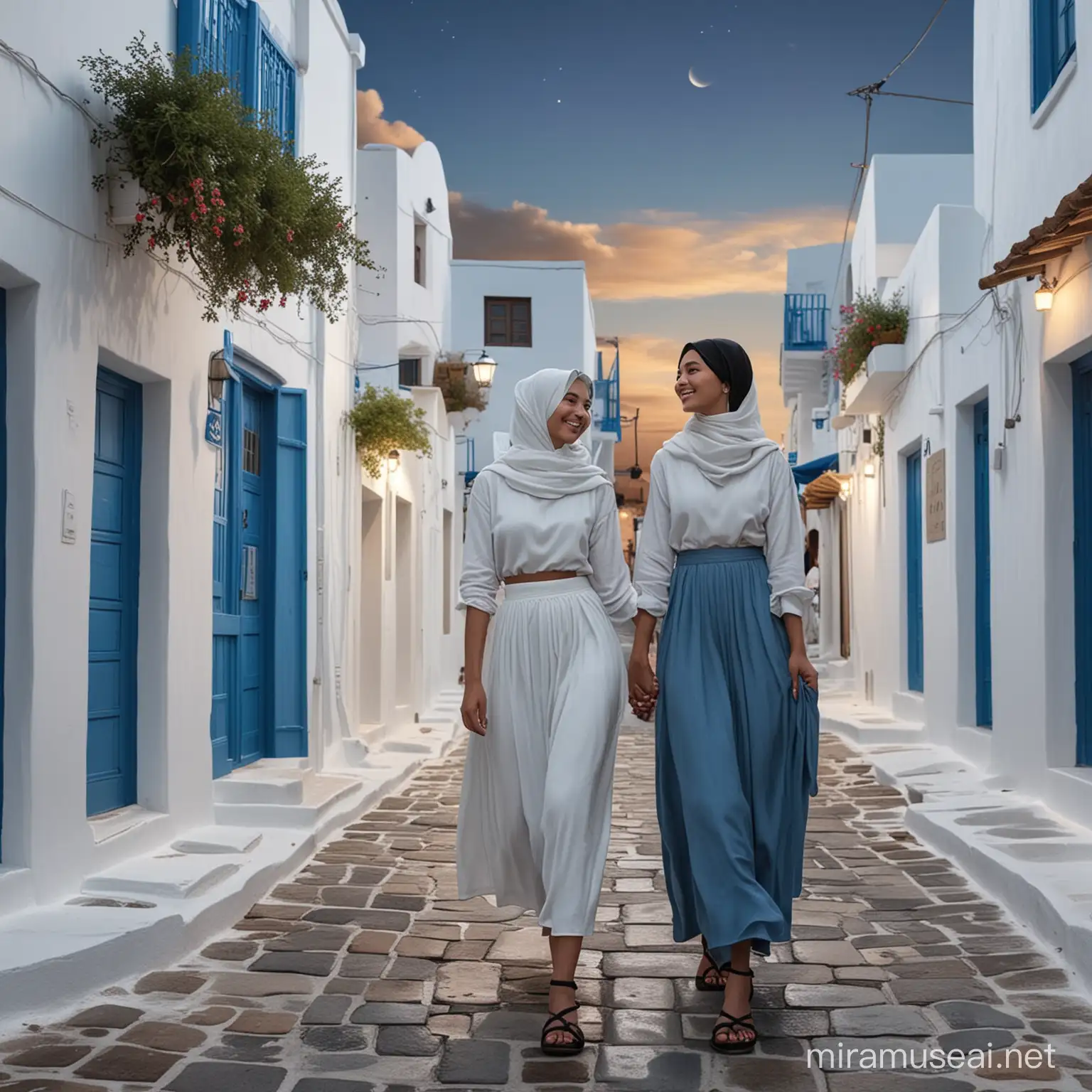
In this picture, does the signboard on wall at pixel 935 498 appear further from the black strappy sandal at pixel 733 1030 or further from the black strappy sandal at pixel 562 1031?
the black strappy sandal at pixel 562 1031

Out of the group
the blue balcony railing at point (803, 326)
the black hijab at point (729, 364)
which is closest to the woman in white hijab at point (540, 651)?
the black hijab at point (729, 364)

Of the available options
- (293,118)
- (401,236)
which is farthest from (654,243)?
(293,118)

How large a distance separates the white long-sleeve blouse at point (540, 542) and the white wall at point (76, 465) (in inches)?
71.2

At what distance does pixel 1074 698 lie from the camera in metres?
7.36

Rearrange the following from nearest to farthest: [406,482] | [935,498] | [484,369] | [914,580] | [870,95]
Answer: [935,498] < [914,580] < [406,482] < [870,95] < [484,369]

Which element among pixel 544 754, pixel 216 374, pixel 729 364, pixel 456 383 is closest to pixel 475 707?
pixel 544 754

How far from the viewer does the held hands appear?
4344mm

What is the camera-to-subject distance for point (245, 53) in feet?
26.1

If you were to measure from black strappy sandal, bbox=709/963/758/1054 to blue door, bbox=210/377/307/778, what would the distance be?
192 inches

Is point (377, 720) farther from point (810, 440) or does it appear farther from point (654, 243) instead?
point (654, 243)

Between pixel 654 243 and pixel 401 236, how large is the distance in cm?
1491

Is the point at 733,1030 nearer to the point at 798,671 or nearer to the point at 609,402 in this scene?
the point at 798,671

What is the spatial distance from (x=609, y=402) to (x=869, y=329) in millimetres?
21792

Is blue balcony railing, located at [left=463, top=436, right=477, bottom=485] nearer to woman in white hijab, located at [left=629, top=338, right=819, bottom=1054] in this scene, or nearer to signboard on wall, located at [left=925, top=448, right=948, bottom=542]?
signboard on wall, located at [left=925, top=448, right=948, bottom=542]
